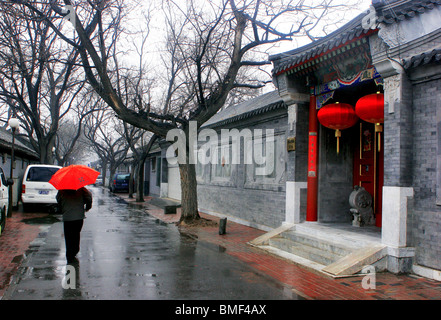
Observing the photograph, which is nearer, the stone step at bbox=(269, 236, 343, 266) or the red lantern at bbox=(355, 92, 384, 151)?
the red lantern at bbox=(355, 92, 384, 151)

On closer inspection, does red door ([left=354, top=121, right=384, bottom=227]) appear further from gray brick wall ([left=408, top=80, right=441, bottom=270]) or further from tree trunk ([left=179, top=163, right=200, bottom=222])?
tree trunk ([left=179, top=163, right=200, bottom=222])

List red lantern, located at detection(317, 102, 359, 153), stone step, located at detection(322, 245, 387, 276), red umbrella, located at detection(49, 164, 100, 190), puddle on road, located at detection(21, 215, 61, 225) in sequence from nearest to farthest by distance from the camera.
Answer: stone step, located at detection(322, 245, 387, 276) < red umbrella, located at detection(49, 164, 100, 190) < red lantern, located at detection(317, 102, 359, 153) < puddle on road, located at detection(21, 215, 61, 225)

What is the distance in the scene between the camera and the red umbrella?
21.2 ft

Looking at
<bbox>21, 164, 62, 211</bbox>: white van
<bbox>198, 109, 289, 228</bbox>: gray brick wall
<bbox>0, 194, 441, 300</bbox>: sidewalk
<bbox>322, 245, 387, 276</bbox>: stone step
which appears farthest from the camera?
<bbox>21, 164, 62, 211</bbox>: white van

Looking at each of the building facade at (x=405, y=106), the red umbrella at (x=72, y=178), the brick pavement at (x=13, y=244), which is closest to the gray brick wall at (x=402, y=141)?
the building facade at (x=405, y=106)

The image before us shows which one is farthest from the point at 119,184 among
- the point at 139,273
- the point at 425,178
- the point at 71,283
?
the point at 425,178

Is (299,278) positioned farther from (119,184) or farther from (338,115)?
(119,184)

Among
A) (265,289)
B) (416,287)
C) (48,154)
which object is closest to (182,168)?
(265,289)

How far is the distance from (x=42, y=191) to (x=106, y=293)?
10.4 metres

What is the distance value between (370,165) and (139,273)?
19.4 feet

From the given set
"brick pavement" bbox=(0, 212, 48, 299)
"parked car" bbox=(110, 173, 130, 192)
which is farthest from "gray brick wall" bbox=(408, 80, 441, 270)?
"parked car" bbox=(110, 173, 130, 192)

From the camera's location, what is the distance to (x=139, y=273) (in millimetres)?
6078

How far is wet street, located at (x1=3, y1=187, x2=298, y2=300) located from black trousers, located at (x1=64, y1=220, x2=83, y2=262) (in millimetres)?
186
